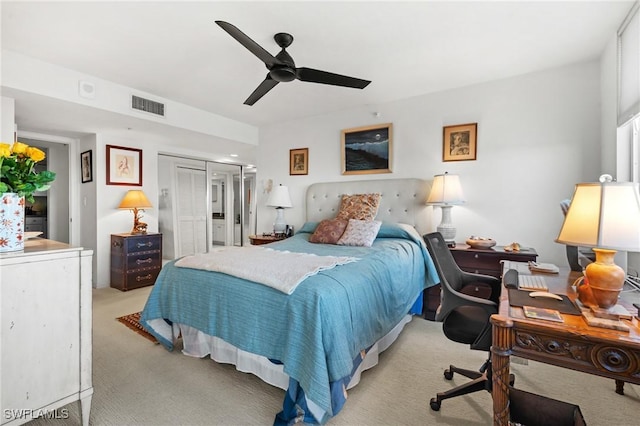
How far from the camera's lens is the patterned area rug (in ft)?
8.99

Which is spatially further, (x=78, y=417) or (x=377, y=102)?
(x=377, y=102)

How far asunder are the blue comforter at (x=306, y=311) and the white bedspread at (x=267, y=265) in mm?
44

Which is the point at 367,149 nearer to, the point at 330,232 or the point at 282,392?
the point at 330,232

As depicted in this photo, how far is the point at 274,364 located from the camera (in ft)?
6.10

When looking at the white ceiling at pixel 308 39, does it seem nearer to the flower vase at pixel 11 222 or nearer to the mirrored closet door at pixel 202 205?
the flower vase at pixel 11 222

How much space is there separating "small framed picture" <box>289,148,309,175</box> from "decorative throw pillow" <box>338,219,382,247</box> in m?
1.57

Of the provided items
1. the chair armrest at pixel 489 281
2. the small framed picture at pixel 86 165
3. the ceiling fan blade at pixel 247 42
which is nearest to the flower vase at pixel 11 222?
the ceiling fan blade at pixel 247 42

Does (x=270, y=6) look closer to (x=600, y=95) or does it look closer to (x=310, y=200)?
(x=310, y=200)

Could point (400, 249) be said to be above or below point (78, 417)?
above

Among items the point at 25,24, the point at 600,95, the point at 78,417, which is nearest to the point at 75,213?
the point at 25,24

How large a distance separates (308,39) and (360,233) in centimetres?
189

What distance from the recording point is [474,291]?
2.92 meters

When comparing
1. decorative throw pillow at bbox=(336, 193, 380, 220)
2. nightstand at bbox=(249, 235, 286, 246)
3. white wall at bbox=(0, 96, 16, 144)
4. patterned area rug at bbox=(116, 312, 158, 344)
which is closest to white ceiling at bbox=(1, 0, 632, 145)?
white wall at bbox=(0, 96, 16, 144)

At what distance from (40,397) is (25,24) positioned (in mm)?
2521
